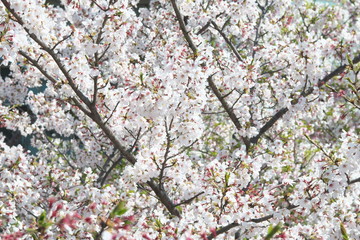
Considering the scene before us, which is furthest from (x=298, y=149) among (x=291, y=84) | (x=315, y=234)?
(x=315, y=234)

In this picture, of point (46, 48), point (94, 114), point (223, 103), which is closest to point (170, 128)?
point (94, 114)

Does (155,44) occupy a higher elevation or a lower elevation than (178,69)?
higher

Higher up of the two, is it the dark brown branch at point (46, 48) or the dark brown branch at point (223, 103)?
the dark brown branch at point (223, 103)

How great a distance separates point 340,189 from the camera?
4.63 meters

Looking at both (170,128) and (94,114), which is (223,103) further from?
(94,114)

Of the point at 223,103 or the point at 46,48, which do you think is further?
the point at 223,103

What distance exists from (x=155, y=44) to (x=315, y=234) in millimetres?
5241

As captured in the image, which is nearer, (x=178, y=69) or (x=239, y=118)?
(x=178, y=69)

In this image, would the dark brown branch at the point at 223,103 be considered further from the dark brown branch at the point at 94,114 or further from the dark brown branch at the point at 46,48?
the dark brown branch at the point at 46,48

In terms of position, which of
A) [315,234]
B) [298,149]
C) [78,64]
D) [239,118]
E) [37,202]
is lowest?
[315,234]

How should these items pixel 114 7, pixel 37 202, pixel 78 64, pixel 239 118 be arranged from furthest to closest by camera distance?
pixel 239 118 → pixel 37 202 → pixel 78 64 → pixel 114 7

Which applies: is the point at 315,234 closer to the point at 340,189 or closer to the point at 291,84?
the point at 340,189

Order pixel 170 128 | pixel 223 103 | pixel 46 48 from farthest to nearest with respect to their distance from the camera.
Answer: pixel 223 103, pixel 170 128, pixel 46 48

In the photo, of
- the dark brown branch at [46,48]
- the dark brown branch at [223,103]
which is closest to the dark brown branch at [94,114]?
the dark brown branch at [46,48]
